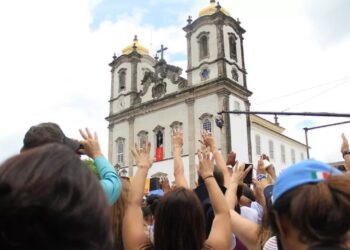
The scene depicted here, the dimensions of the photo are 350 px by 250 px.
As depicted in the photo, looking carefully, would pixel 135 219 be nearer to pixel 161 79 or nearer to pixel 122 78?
pixel 161 79

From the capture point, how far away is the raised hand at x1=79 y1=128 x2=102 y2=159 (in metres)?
2.89

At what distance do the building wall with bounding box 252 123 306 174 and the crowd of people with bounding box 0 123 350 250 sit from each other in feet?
107

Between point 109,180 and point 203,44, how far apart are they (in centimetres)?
3453

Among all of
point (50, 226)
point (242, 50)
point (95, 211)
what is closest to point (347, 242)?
point (95, 211)

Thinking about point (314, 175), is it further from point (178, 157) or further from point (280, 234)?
point (178, 157)

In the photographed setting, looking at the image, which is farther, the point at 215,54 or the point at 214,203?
the point at 215,54

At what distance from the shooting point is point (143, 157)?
11.4 feet

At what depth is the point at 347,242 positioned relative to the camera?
1.69 metres

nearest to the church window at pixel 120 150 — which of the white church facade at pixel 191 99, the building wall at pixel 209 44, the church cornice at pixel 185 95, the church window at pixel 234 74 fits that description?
the white church facade at pixel 191 99

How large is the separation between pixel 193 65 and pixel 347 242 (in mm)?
34831

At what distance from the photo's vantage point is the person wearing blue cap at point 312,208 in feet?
5.41

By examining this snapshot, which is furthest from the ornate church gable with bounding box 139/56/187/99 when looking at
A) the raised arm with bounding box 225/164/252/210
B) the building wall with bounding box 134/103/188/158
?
the raised arm with bounding box 225/164/252/210

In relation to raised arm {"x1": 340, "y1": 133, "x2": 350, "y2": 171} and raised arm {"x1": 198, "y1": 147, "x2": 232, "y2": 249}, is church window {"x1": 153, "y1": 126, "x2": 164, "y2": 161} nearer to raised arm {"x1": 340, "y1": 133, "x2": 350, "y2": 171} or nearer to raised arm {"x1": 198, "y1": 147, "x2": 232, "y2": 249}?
raised arm {"x1": 340, "y1": 133, "x2": 350, "y2": 171}

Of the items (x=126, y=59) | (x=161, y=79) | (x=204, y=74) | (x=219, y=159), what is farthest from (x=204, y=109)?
(x=219, y=159)
